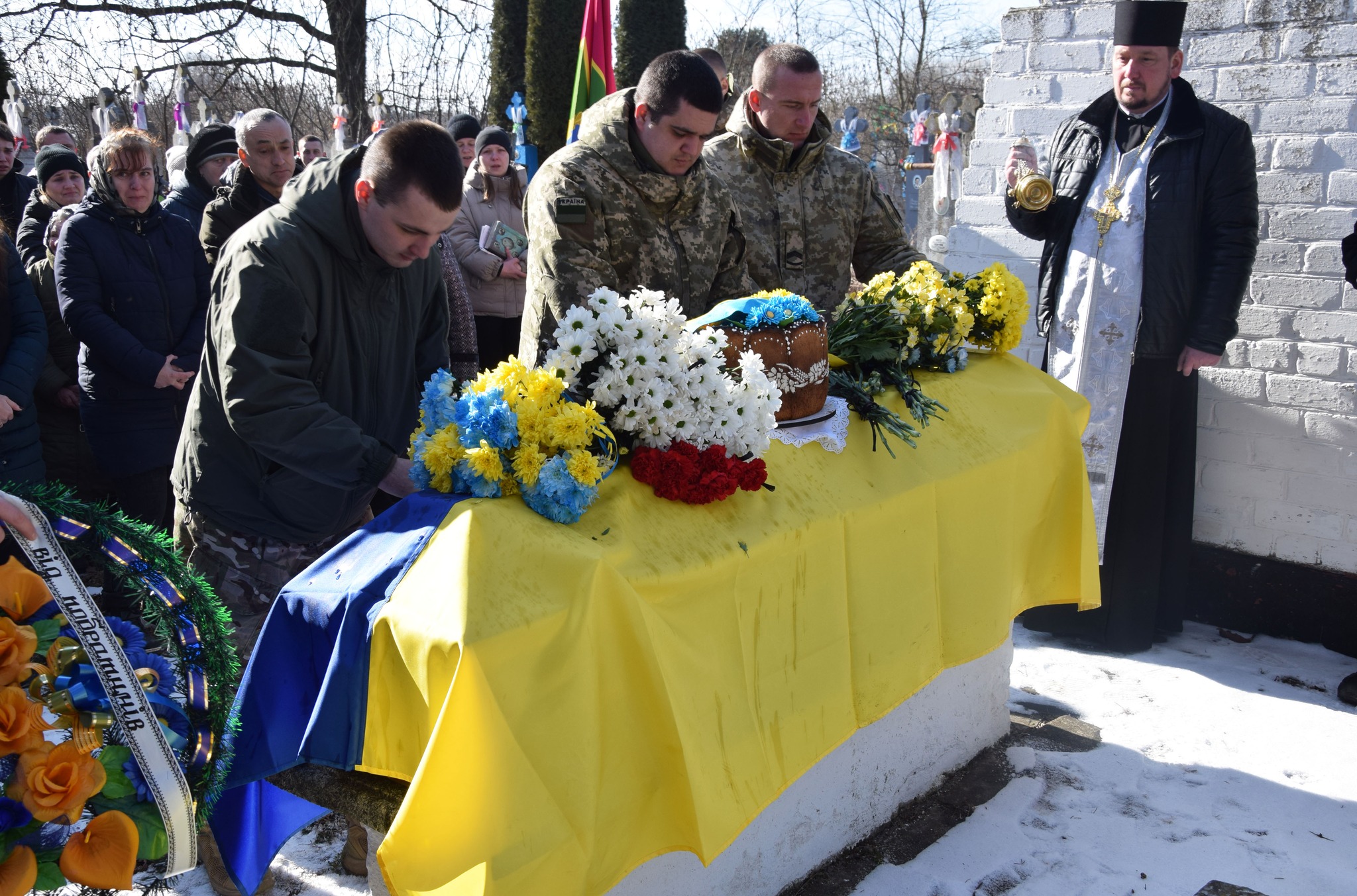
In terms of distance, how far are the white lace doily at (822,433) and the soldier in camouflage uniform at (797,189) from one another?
3.57 ft

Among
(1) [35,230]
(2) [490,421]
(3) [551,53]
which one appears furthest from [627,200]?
(3) [551,53]

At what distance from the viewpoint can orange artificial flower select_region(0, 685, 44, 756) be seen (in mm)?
1541

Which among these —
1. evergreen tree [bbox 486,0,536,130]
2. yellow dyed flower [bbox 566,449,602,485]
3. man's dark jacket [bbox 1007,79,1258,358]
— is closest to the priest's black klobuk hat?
man's dark jacket [bbox 1007,79,1258,358]

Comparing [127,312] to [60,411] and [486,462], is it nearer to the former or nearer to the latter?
[60,411]

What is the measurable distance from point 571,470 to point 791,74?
2185mm

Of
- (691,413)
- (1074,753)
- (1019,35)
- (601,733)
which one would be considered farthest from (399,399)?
(1019,35)

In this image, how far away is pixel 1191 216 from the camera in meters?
4.40

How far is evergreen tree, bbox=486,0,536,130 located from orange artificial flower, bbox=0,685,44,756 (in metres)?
15.9

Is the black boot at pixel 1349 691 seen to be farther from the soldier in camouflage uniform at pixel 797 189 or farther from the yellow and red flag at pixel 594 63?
the yellow and red flag at pixel 594 63

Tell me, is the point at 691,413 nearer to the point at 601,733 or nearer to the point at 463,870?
the point at 601,733

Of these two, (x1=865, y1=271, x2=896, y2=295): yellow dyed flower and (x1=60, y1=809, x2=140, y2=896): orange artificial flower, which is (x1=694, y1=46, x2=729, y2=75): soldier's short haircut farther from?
(x1=60, y1=809, x2=140, y2=896): orange artificial flower

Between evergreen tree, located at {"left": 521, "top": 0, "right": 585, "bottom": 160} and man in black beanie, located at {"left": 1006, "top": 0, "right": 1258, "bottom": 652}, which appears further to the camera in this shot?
evergreen tree, located at {"left": 521, "top": 0, "right": 585, "bottom": 160}

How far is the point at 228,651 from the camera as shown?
195 centimetres

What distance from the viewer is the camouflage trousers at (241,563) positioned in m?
2.65
